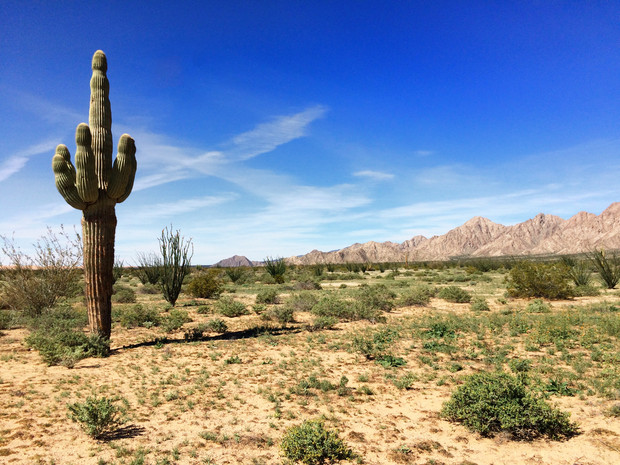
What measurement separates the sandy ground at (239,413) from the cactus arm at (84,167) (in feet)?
14.4

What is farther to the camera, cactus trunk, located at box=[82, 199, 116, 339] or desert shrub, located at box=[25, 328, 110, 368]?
cactus trunk, located at box=[82, 199, 116, 339]

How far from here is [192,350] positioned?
10.1 metres

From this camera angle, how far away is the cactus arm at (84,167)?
9.30 metres

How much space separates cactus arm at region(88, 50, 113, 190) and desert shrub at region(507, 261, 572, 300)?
65.0 ft

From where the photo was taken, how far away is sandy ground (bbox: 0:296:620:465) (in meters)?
4.65

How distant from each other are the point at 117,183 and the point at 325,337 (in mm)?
7796

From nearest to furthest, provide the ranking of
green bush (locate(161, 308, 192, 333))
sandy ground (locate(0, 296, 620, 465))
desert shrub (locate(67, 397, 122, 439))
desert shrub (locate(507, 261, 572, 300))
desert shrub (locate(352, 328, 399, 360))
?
sandy ground (locate(0, 296, 620, 465)) < desert shrub (locate(67, 397, 122, 439)) < desert shrub (locate(352, 328, 399, 360)) < green bush (locate(161, 308, 192, 333)) < desert shrub (locate(507, 261, 572, 300))

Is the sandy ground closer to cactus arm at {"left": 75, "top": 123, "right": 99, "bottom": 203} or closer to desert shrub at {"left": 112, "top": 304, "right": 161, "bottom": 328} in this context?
desert shrub at {"left": 112, "top": 304, "right": 161, "bottom": 328}

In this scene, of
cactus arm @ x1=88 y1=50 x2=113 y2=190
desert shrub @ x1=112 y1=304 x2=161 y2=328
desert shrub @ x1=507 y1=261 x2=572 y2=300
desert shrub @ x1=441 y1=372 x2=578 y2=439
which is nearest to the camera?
desert shrub @ x1=441 y1=372 x2=578 y2=439

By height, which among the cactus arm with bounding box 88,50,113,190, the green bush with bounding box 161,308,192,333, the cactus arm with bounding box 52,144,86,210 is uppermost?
the cactus arm with bounding box 88,50,113,190

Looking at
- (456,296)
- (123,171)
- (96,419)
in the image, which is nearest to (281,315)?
(123,171)

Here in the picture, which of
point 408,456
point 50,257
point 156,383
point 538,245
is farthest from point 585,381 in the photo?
point 538,245

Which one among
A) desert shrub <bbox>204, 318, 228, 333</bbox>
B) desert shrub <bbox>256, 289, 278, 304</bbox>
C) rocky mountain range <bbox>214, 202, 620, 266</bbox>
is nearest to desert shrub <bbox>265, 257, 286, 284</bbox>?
desert shrub <bbox>256, 289, 278, 304</bbox>

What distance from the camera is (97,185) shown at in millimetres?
9547
